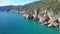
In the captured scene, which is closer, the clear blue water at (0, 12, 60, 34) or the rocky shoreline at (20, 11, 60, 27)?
the clear blue water at (0, 12, 60, 34)

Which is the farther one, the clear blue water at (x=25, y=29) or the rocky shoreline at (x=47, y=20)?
the rocky shoreline at (x=47, y=20)

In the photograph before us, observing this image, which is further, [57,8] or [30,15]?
[30,15]

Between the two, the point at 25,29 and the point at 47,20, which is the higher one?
the point at 25,29

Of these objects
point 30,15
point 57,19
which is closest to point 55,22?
point 57,19

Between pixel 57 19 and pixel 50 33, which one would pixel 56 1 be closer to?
pixel 57 19

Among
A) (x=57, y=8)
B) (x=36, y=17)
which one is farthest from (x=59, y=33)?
(x=36, y=17)

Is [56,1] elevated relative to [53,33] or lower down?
elevated

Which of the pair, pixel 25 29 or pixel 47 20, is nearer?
pixel 25 29

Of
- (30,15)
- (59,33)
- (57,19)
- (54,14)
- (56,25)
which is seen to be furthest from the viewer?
(30,15)

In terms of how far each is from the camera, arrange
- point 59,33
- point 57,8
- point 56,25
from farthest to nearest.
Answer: point 57,8 → point 56,25 → point 59,33
